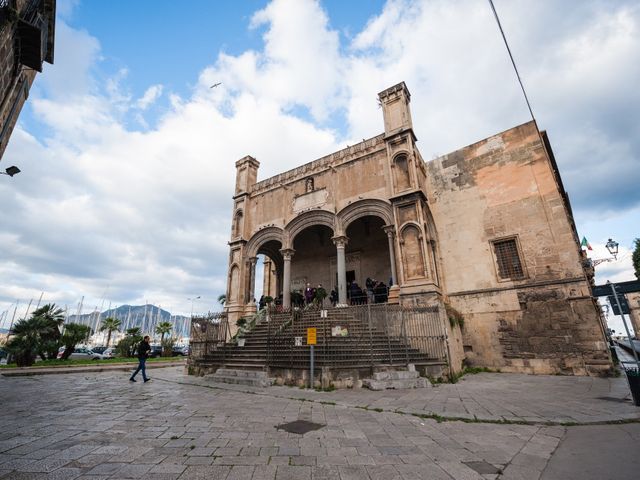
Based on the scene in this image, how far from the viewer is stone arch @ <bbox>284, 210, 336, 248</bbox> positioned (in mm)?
17422

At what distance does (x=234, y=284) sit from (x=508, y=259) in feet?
49.5

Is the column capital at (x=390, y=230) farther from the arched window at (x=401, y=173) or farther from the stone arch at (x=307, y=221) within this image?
the stone arch at (x=307, y=221)

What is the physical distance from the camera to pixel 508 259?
563 inches

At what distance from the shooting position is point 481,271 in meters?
14.7

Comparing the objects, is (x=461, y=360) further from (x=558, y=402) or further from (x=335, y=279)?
(x=335, y=279)

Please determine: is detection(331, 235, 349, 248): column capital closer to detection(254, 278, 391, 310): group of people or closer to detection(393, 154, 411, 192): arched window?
detection(254, 278, 391, 310): group of people

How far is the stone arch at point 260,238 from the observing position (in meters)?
19.0

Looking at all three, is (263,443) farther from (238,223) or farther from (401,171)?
(238,223)

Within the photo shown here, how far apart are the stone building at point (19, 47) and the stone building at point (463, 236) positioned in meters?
12.0

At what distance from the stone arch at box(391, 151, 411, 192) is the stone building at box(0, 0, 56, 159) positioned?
13734mm

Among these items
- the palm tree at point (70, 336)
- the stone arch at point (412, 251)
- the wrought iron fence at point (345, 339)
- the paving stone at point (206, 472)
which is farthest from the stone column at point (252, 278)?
the palm tree at point (70, 336)

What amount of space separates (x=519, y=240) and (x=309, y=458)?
1406 cm

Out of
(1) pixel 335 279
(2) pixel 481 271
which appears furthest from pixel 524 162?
(1) pixel 335 279

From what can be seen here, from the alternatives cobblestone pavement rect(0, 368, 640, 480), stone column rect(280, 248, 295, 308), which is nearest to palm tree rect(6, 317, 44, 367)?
cobblestone pavement rect(0, 368, 640, 480)
